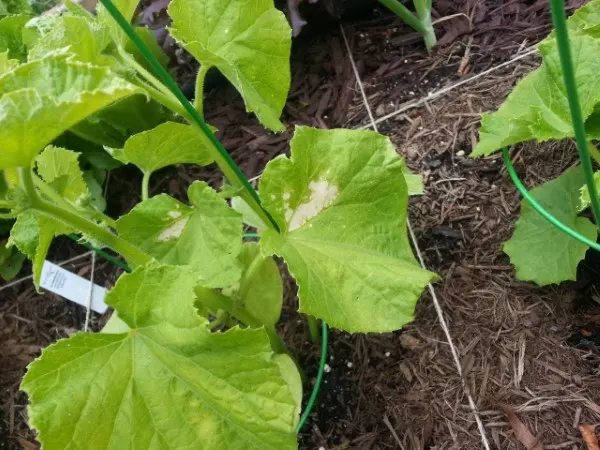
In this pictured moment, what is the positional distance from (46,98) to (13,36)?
1025mm

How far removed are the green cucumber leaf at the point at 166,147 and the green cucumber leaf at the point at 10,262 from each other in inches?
35.0

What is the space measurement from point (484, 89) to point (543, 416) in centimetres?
93

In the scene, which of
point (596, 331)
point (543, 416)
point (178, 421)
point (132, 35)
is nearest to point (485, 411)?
point (543, 416)

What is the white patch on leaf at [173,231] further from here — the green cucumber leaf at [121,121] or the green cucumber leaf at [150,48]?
the green cucumber leaf at [150,48]

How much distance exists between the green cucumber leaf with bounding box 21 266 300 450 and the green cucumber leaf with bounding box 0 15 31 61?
904 mm

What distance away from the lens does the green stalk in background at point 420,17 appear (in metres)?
1.78

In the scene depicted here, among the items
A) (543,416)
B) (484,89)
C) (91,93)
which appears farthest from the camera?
(484,89)

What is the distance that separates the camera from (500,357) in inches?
55.2

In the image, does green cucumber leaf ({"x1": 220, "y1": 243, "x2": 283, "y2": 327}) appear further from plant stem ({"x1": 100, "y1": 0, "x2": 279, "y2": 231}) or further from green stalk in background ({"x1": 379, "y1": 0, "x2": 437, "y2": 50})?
green stalk in background ({"x1": 379, "y1": 0, "x2": 437, "y2": 50})

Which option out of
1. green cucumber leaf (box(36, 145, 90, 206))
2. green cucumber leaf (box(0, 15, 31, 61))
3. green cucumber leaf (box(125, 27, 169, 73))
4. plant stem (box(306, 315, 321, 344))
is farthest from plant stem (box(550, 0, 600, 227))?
green cucumber leaf (box(125, 27, 169, 73))

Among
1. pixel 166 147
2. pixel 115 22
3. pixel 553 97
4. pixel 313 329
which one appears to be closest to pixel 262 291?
pixel 313 329

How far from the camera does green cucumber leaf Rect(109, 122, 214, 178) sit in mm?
1153

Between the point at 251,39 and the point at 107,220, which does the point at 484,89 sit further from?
the point at 107,220

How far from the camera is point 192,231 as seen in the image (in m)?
1.14
